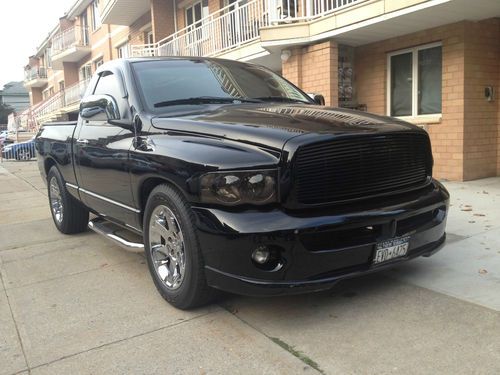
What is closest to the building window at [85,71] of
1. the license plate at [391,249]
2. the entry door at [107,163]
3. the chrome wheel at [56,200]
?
the chrome wheel at [56,200]

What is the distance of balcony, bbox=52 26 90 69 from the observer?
29.8 meters

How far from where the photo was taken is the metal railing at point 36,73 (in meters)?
44.1

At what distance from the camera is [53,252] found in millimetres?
5461

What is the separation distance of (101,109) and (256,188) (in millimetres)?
2211

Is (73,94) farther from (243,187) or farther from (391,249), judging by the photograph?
(391,249)

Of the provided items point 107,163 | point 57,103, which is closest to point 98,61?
point 57,103

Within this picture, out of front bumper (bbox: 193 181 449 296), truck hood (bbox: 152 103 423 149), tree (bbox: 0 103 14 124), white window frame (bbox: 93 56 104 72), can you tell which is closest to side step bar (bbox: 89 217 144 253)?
truck hood (bbox: 152 103 423 149)

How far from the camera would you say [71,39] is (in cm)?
3128

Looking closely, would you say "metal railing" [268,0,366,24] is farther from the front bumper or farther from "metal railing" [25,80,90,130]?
"metal railing" [25,80,90,130]

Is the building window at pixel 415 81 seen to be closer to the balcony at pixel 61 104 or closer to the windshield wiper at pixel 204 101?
the windshield wiper at pixel 204 101

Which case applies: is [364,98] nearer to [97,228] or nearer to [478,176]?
[478,176]

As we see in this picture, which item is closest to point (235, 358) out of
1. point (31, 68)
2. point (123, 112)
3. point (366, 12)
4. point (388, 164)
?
point (388, 164)

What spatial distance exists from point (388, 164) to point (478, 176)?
20.7ft

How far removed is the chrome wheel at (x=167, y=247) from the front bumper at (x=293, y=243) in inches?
14.7
